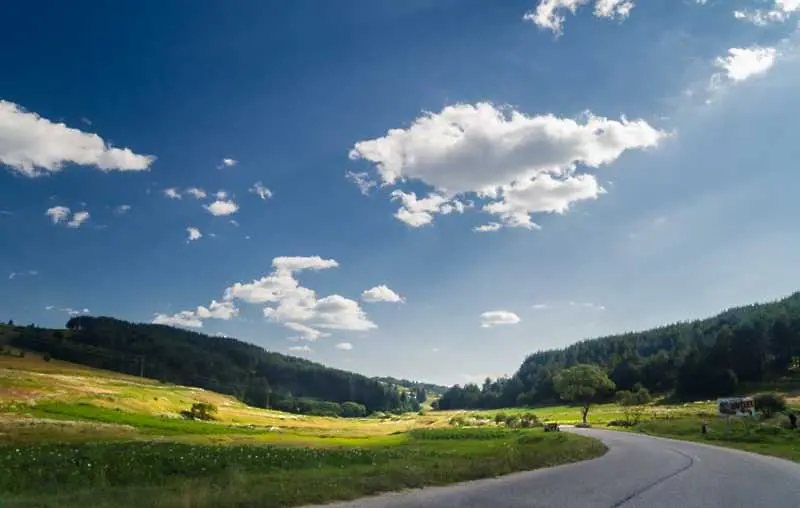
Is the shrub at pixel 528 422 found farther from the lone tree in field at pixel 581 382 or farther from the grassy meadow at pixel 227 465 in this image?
the grassy meadow at pixel 227 465

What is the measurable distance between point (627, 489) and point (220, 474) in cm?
1576

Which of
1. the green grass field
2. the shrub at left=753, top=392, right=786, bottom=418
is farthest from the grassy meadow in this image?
the shrub at left=753, top=392, right=786, bottom=418

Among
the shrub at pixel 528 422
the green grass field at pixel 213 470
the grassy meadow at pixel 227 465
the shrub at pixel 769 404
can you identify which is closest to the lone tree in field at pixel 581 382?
the shrub at pixel 528 422

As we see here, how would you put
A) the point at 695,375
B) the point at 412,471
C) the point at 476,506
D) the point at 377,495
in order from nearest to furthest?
the point at 476,506 < the point at 377,495 < the point at 412,471 < the point at 695,375

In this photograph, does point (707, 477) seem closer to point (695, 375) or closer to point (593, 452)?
point (593, 452)

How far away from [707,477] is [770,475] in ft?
10.5

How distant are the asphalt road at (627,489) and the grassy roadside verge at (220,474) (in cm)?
118

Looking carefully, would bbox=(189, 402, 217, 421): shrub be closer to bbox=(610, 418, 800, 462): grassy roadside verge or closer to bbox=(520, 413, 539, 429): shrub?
bbox=(520, 413, 539, 429): shrub

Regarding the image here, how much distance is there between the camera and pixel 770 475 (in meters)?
24.9

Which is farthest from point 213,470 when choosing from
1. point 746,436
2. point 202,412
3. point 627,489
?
point 202,412

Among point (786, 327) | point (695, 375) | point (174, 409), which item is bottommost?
point (174, 409)

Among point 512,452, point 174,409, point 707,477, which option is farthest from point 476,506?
point 174,409

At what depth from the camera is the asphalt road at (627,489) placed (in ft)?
54.7

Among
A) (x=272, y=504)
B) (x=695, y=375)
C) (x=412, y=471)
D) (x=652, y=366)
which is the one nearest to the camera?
(x=272, y=504)
